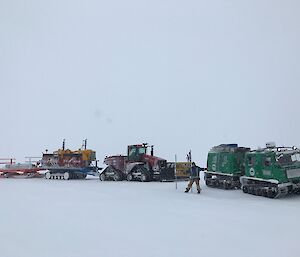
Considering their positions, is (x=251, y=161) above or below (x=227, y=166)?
above

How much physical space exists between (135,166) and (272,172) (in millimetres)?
11271

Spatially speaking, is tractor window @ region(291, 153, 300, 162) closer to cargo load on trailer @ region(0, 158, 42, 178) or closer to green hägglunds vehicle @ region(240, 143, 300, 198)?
green hägglunds vehicle @ region(240, 143, 300, 198)

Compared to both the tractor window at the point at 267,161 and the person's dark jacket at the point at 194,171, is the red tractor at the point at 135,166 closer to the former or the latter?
the person's dark jacket at the point at 194,171

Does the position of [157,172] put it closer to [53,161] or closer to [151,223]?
[53,161]

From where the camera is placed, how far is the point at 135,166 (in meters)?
22.5

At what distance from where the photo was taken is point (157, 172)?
21734mm

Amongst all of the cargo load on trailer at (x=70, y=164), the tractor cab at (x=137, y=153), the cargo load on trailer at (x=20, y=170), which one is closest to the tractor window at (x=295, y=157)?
the tractor cab at (x=137, y=153)

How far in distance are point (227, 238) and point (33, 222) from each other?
5224 millimetres

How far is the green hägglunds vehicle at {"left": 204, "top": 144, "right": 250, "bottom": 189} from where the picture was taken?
643 inches

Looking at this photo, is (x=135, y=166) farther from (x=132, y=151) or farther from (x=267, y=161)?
(x=267, y=161)

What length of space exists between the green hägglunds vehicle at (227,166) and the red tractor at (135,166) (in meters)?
5.09

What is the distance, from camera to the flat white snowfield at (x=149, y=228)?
6062mm

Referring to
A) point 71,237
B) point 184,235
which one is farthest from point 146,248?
point 71,237

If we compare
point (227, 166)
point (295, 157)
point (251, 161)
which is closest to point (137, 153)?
point (227, 166)
